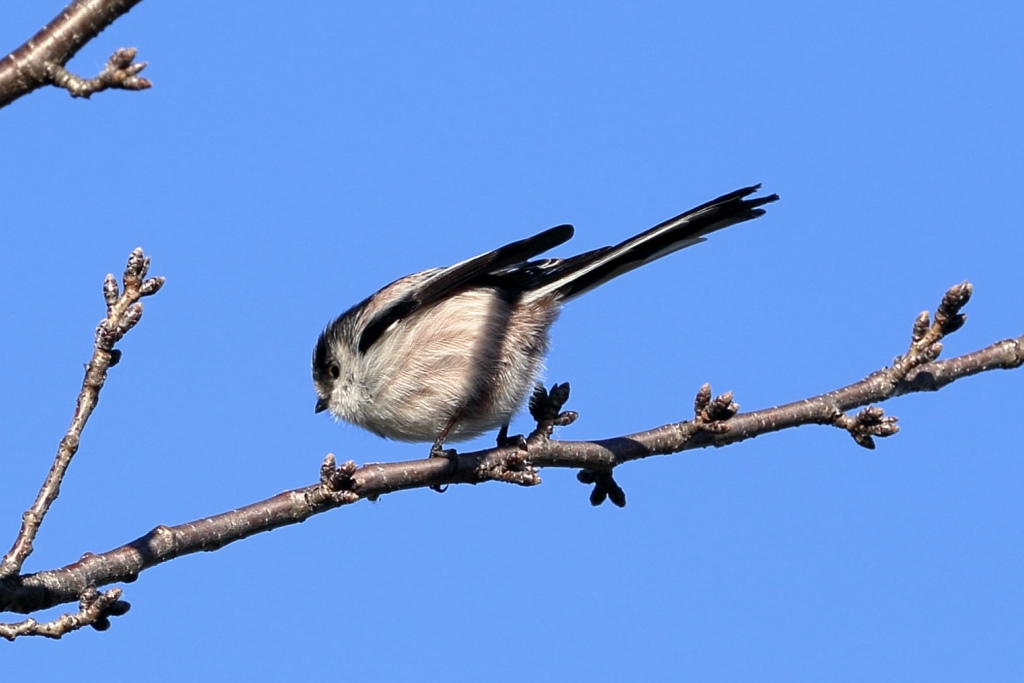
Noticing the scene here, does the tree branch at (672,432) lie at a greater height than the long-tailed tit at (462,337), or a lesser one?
lesser

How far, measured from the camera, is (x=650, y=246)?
6234 mm

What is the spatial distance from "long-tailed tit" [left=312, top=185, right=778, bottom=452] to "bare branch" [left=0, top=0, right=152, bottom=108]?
11.9 feet

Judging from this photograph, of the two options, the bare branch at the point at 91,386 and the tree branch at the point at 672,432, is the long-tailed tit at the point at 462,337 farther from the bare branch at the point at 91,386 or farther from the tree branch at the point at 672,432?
the bare branch at the point at 91,386

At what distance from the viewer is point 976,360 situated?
18.4ft

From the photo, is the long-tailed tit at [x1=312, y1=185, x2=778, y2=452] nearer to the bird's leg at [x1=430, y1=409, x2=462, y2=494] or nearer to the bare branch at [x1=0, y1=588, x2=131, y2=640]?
the bird's leg at [x1=430, y1=409, x2=462, y2=494]

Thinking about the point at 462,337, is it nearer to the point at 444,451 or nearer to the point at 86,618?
the point at 444,451

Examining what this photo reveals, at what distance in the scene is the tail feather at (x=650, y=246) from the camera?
5.96 m

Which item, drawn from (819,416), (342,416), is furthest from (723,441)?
(342,416)

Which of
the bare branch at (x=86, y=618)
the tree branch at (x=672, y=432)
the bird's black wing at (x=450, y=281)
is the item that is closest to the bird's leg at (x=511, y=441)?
the tree branch at (x=672, y=432)

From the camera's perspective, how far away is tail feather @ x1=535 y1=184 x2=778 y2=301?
5965 millimetres

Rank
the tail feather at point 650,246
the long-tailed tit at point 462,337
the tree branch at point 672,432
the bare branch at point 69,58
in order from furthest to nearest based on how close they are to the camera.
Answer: the long-tailed tit at point 462,337, the tail feather at point 650,246, the tree branch at point 672,432, the bare branch at point 69,58

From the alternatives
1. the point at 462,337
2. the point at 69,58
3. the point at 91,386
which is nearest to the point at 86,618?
the point at 91,386

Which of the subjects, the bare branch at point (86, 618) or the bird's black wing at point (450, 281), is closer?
the bare branch at point (86, 618)

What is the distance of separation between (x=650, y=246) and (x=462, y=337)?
1157 mm
